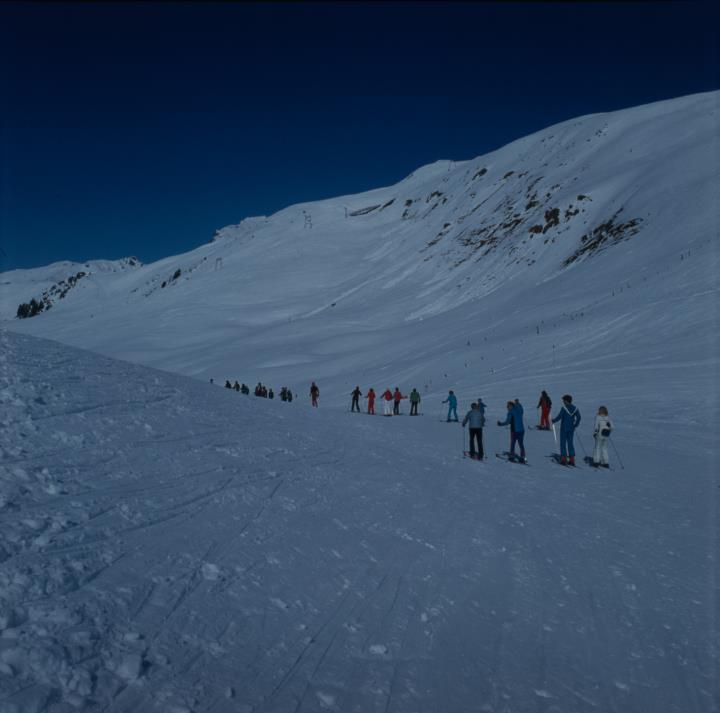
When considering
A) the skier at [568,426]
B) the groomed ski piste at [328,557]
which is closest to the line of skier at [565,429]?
the skier at [568,426]

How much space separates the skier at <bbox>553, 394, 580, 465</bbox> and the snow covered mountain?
12671 mm

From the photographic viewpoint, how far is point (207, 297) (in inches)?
3413

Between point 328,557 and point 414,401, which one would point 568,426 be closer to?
point 328,557

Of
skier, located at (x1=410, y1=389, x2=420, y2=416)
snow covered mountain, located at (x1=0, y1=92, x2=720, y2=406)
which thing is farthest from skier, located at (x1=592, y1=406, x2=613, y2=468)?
snow covered mountain, located at (x1=0, y1=92, x2=720, y2=406)

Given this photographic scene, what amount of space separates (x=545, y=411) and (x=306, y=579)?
13566 millimetres

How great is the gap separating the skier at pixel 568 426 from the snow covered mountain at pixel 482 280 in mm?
12671

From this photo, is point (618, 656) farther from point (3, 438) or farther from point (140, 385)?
point (140, 385)

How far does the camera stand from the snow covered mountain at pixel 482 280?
97.2ft

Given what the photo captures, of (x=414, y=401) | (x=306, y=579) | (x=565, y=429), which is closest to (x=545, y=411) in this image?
(x=565, y=429)

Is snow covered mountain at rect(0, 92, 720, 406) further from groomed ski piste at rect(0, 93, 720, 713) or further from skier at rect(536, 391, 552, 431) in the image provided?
groomed ski piste at rect(0, 93, 720, 713)

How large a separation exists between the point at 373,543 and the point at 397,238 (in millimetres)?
91630

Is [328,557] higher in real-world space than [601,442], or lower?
higher

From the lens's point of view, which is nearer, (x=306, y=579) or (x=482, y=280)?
(x=306, y=579)

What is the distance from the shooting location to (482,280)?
56.9 m
